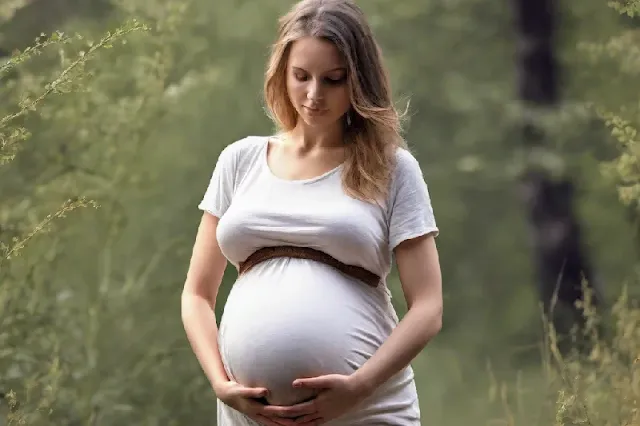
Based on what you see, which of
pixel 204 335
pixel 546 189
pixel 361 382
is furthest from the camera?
pixel 546 189

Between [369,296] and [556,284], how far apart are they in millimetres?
930

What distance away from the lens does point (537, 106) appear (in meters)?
2.19

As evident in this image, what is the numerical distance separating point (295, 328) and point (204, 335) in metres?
0.18

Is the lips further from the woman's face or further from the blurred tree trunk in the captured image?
the blurred tree trunk

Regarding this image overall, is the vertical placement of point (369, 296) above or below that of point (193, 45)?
below

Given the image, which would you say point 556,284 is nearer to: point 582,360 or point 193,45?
point 582,360

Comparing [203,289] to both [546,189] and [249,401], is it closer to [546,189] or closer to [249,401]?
[249,401]

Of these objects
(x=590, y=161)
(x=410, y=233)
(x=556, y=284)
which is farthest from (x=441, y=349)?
(x=410, y=233)

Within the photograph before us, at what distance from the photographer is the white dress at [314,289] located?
1.33 metres

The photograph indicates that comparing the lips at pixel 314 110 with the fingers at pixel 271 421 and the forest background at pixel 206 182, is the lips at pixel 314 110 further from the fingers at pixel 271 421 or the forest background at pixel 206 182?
the forest background at pixel 206 182

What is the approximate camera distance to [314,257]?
1374mm

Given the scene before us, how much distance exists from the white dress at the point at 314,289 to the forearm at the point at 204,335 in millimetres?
18

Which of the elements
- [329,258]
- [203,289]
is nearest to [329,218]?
[329,258]

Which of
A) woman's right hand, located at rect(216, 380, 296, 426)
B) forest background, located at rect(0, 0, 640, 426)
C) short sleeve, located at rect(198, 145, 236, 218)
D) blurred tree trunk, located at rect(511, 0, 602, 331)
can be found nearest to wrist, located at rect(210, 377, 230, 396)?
woman's right hand, located at rect(216, 380, 296, 426)
